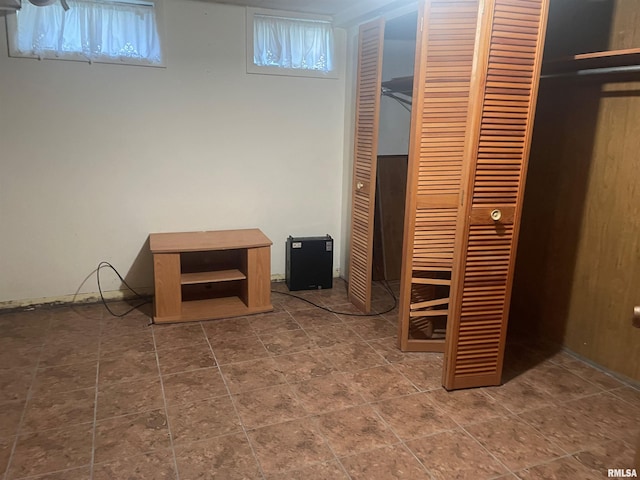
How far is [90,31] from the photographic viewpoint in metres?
3.42

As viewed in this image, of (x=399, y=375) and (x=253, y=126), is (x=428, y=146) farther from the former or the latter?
(x=253, y=126)

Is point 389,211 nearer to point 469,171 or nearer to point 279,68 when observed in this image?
point 279,68

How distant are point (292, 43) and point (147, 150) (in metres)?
1.45

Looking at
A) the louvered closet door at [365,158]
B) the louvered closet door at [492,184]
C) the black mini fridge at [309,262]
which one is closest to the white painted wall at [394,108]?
the louvered closet door at [365,158]

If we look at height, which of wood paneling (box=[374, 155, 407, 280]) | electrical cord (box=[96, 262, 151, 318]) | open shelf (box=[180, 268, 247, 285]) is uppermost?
wood paneling (box=[374, 155, 407, 280])

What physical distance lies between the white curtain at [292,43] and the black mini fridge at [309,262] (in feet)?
4.74

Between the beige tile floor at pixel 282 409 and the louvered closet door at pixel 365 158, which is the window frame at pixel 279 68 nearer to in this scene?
the louvered closet door at pixel 365 158

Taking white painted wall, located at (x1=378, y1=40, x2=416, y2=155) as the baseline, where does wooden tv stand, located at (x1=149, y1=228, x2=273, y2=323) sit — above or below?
below

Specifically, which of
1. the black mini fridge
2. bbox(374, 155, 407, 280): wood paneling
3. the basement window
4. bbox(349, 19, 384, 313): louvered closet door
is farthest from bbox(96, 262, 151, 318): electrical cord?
bbox(374, 155, 407, 280): wood paneling

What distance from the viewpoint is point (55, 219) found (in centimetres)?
360

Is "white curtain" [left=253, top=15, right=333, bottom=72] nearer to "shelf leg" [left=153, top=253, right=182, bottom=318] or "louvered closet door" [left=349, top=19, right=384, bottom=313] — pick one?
"louvered closet door" [left=349, top=19, right=384, bottom=313]

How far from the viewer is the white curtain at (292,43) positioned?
3887 mm

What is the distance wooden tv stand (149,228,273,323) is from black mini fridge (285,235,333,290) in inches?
14.8

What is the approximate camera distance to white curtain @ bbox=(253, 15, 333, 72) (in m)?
3.89
